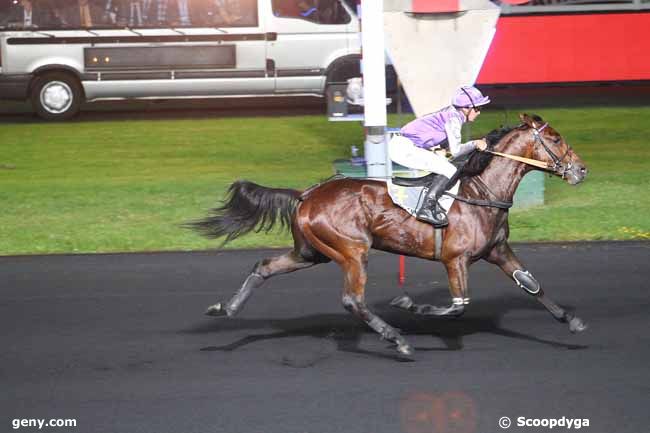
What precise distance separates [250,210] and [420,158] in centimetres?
137

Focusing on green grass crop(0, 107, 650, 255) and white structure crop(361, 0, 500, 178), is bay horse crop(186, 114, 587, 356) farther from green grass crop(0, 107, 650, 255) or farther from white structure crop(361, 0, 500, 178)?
white structure crop(361, 0, 500, 178)

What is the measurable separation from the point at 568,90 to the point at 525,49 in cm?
318

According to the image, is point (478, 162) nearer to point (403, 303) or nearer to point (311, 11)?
point (403, 303)

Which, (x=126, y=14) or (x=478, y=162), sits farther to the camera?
(x=126, y=14)

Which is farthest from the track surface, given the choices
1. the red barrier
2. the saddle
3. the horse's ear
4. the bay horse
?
the red barrier

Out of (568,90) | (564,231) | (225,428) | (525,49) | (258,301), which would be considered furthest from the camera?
(568,90)

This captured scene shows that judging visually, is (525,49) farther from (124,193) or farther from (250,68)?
(124,193)

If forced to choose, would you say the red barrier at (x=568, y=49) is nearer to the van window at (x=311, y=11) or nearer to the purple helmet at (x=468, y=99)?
the van window at (x=311, y=11)

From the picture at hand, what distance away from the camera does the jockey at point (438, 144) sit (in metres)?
8.20

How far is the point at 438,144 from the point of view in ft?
27.9

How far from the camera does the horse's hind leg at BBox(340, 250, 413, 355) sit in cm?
797

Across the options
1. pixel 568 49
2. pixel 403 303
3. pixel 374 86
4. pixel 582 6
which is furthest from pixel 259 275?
pixel 582 6

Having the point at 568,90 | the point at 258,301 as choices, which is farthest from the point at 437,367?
the point at 568,90

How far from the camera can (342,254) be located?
827 centimetres
